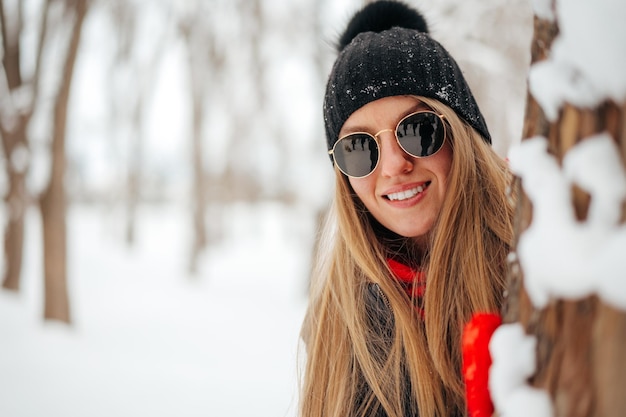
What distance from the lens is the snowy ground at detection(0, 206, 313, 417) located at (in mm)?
4254

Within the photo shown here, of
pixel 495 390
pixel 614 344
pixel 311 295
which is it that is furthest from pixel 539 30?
pixel 311 295

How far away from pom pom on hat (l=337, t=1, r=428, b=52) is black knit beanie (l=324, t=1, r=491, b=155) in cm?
7

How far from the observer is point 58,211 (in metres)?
6.41

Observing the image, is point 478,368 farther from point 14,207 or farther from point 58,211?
point 14,207

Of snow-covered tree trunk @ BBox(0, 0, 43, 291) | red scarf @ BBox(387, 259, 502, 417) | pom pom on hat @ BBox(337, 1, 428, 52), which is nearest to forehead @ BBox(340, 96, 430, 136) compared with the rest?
pom pom on hat @ BBox(337, 1, 428, 52)

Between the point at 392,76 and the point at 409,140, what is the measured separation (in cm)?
25

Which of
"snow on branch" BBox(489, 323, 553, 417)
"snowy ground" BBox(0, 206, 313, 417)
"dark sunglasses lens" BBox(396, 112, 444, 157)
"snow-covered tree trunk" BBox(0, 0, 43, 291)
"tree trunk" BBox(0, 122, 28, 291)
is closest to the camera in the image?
"snow on branch" BBox(489, 323, 553, 417)

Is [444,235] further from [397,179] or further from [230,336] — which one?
[230,336]

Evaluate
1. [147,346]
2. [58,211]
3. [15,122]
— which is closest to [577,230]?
[147,346]

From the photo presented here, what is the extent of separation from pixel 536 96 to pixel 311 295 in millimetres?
1296

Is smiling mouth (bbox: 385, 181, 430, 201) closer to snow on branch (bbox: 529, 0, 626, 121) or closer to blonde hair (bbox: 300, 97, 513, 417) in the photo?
blonde hair (bbox: 300, 97, 513, 417)

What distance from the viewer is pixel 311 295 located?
1835mm

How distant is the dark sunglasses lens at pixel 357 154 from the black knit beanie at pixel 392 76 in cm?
11

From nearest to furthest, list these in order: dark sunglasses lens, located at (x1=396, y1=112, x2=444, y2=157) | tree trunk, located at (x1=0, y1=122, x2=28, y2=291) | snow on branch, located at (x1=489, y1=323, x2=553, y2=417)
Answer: snow on branch, located at (x1=489, y1=323, x2=553, y2=417), dark sunglasses lens, located at (x1=396, y1=112, x2=444, y2=157), tree trunk, located at (x1=0, y1=122, x2=28, y2=291)
